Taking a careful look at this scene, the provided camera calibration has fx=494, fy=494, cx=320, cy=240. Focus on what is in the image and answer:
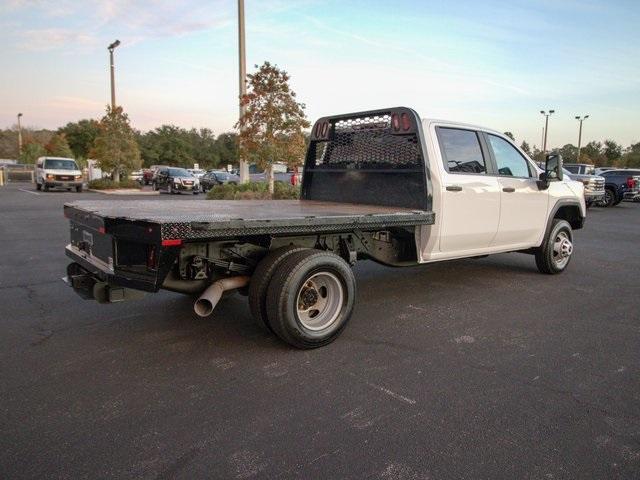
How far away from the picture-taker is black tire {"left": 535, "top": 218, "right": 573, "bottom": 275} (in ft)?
22.3

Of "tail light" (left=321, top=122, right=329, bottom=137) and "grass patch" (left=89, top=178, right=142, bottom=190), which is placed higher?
"tail light" (left=321, top=122, right=329, bottom=137)

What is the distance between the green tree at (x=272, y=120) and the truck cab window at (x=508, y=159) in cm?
1128

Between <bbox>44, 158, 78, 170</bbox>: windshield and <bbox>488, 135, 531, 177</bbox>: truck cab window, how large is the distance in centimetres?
2836

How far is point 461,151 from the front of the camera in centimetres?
559

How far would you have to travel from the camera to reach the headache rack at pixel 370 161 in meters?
5.30

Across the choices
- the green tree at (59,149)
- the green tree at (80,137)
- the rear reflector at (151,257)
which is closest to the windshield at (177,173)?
the rear reflector at (151,257)

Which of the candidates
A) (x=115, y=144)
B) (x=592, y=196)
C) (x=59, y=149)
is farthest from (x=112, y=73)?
(x=59, y=149)

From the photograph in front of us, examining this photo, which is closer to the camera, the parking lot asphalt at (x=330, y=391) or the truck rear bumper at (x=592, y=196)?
the parking lot asphalt at (x=330, y=391)

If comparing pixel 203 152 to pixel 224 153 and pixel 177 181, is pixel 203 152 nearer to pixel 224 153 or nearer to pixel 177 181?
pixel 224 153

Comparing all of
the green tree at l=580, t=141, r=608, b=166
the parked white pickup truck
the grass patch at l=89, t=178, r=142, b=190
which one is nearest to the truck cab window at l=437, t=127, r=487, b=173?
the parked white pickup truck

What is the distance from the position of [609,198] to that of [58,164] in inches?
1147

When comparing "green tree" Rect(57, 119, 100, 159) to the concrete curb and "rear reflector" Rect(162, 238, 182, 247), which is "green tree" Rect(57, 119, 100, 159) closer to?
the concrete curb

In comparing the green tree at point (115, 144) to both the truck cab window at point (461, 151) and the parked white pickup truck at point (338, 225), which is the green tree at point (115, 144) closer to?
the parked white pickup truck at point (338, 225)

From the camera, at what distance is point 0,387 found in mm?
3301
